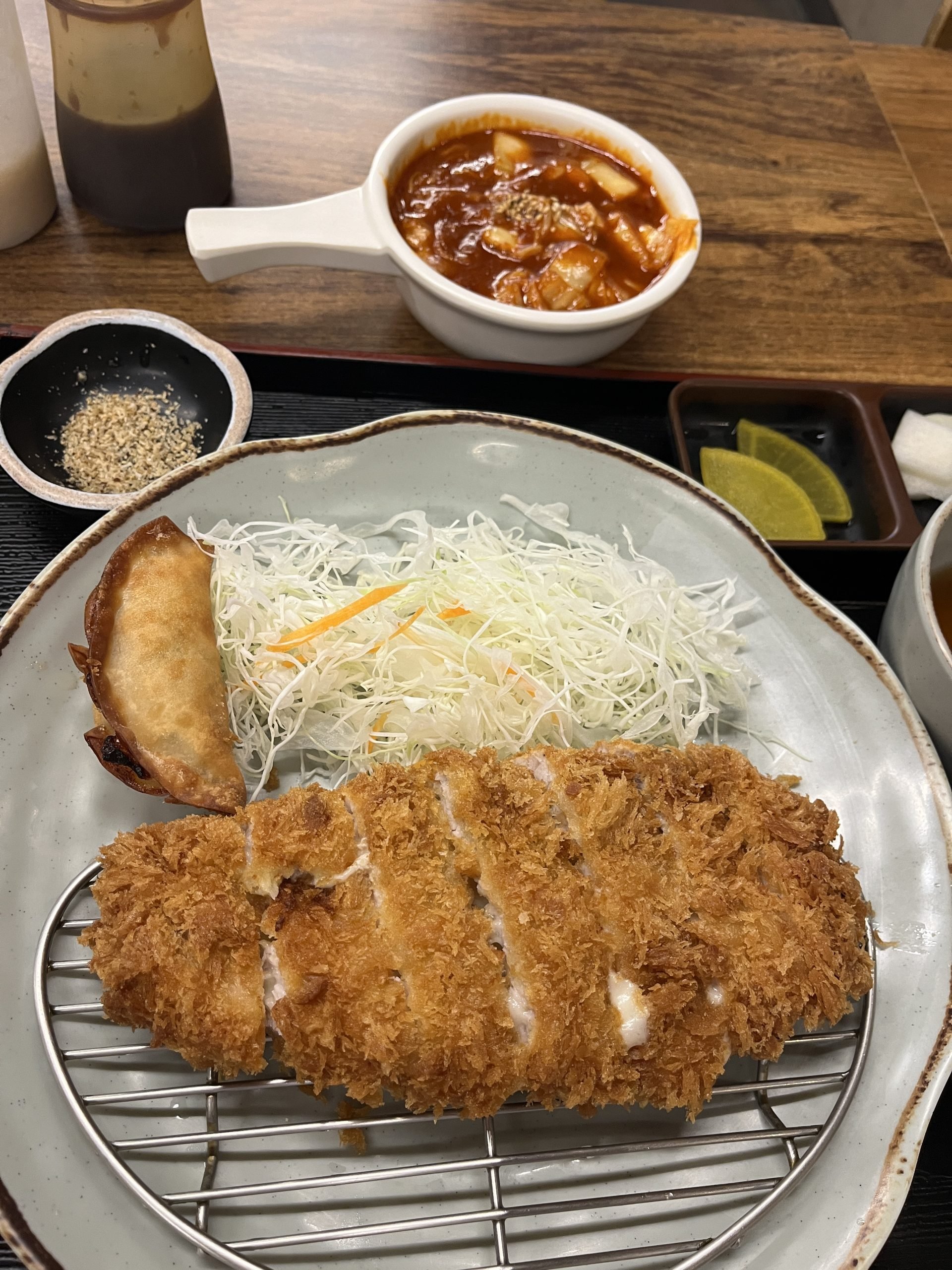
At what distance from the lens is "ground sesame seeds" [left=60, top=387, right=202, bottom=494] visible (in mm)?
2275

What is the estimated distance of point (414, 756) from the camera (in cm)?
211

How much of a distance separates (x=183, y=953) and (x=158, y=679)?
62 centimetres

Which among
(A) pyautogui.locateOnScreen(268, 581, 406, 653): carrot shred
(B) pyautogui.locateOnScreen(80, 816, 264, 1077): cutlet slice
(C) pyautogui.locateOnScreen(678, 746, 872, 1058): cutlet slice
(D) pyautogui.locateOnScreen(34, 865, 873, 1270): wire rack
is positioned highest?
(A) pyautogui.locateOnScreen(268, 581, 406, 653): carrot shred

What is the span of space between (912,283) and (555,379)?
1.55 meters

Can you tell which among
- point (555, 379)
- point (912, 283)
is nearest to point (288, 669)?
point (555, 379)

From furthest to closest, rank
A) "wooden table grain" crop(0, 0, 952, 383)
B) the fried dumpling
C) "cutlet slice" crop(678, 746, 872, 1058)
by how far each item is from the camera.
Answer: "wooden table grain" crop(0, 0, 952, 383) → the fried dumpling → "cutlet slice" crop(678, 746, 872, 1058)

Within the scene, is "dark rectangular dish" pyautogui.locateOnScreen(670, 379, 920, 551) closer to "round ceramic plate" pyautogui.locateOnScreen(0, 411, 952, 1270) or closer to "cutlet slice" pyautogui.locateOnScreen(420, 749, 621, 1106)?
"round ceramic plate" pyautogui.locateOnScreen(0, 411, 952, 1270)

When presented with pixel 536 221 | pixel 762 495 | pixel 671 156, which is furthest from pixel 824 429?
pixel 671 156

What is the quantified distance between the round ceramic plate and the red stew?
477 millimetres

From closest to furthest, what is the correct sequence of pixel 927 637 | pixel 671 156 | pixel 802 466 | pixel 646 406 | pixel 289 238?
pixel 927 637
pixel 289 238
pixel 802 466
pixel 646 406
pixel 671 156

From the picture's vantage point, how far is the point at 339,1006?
151 cm

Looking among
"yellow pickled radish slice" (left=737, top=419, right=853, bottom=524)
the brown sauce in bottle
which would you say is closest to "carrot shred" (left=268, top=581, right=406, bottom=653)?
"yellow pickled radish slice" (left=737, top=419, right=853, bottom=524)

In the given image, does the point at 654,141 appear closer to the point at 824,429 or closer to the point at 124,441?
the point at 824,429

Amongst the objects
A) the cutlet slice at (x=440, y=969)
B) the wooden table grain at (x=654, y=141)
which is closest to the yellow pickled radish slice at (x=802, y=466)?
the wooden table grain at (x=654, y=141)
